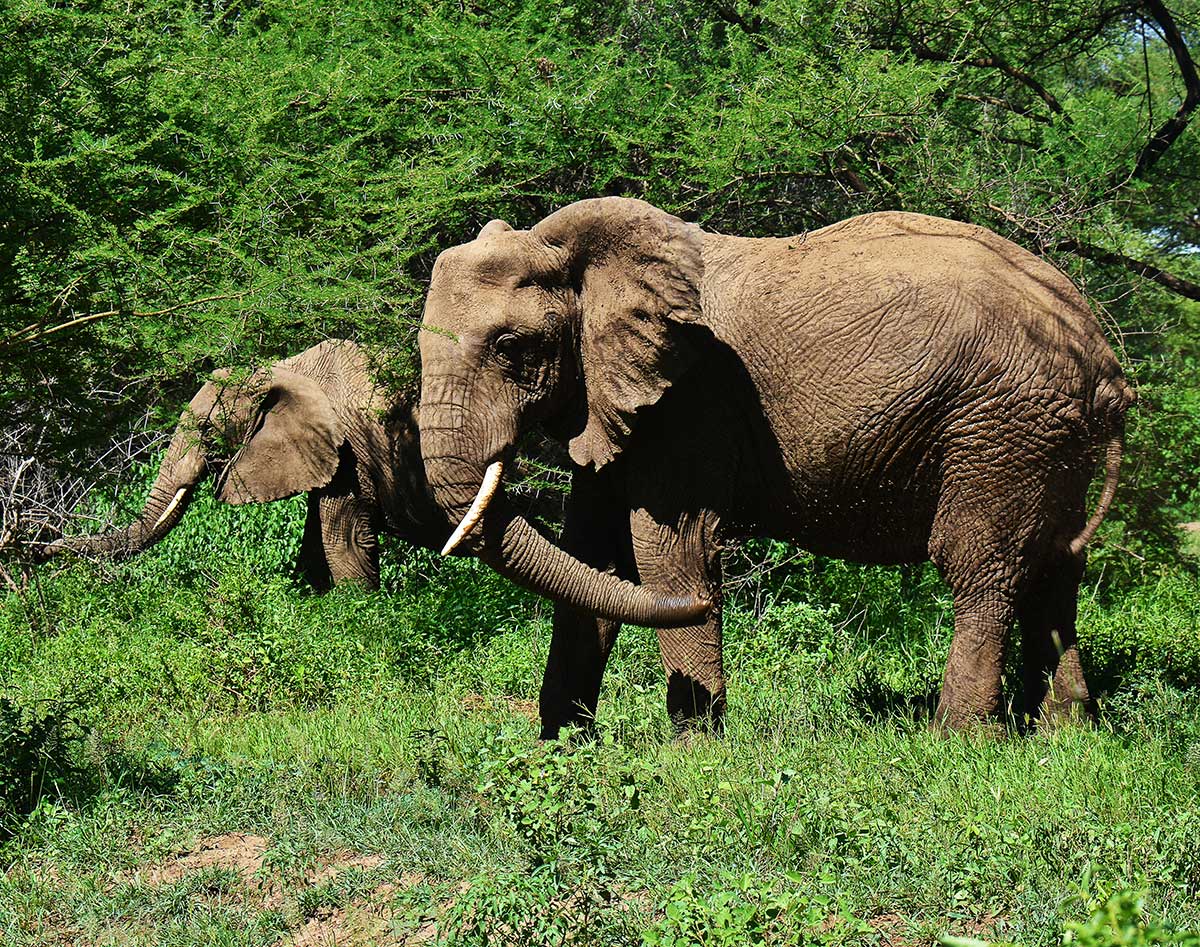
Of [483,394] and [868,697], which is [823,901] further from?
[868,697]

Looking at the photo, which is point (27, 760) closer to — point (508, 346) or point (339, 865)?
point (339, 865)

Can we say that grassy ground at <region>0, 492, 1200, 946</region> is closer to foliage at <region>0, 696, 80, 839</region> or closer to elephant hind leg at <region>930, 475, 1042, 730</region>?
foliage at <region>0, 696, 80, 839</region>

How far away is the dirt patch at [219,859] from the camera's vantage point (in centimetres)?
555

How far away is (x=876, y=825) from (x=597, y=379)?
8.09 feet

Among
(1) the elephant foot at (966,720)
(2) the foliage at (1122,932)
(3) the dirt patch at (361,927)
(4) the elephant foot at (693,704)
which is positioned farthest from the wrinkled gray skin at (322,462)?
(2) the foliage at (1122,932)

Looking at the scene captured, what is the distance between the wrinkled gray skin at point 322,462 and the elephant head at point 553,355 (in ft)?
14.2

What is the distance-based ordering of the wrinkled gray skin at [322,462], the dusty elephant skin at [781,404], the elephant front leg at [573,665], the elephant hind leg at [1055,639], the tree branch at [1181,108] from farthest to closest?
the wrinkled gray skin at [322,462], the tree branch at [1181,108], the elephant front leg at [573,665], the elephant hind leg at [1055,639], the dusty elephant skin at [781,404]

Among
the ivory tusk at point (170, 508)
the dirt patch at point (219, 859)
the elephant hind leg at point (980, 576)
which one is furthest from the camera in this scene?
the ivory tusk at point (170, 508)

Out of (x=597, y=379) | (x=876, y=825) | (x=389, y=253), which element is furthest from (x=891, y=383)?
(x=389, y=253)

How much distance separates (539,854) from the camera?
15.9ft

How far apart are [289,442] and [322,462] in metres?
0.29

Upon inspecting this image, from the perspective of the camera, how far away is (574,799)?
5.01 m

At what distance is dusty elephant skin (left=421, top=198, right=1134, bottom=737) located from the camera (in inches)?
256

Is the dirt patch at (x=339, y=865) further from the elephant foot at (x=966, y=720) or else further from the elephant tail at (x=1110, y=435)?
the elephant tail at (x=1110, y=435)
